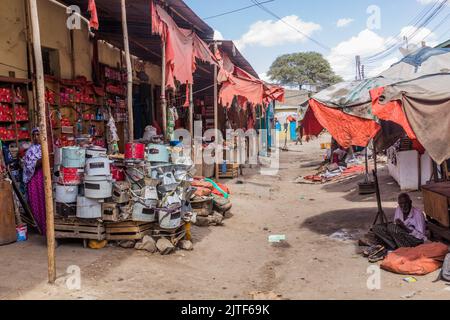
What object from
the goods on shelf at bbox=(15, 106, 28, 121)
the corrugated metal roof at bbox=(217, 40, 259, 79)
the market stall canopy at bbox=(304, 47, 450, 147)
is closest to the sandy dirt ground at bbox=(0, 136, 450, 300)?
the market stall canopy at bbox=(304, 47, 450, 147)

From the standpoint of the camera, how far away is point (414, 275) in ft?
18.2

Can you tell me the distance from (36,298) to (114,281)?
0.96m

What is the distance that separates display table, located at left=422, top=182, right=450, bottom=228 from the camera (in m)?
6.24

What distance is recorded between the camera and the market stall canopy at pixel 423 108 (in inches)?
212

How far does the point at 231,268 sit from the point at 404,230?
9.34ft

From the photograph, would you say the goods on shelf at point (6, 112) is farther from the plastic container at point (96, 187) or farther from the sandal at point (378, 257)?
the sandal at point (378, 257)

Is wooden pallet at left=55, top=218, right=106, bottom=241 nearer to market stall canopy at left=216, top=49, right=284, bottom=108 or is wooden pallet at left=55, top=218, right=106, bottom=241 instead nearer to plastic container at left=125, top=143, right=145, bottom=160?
plastic container at left=125, top=143, right=145, bottom=160

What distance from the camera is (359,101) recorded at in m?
6.71

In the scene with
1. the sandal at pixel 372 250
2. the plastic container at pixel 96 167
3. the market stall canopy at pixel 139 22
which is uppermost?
the market stall canopy at pixel 139 22

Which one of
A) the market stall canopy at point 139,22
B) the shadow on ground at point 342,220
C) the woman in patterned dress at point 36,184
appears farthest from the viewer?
the shadow on ground at point 342,220

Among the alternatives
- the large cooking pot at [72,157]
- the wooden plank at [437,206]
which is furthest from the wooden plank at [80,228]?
the wooden plank at [437,206]

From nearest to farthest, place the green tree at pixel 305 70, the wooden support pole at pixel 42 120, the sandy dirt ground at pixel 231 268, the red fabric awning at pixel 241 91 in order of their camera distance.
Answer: the wooden support pole at pixel 42 120 < the sandy dirt ground at pixel 231 268 < the red fabric awning at pixel 241 91 < the green tree at pixel 305 70

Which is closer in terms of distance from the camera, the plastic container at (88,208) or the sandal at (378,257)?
the plastic container at (88,208)

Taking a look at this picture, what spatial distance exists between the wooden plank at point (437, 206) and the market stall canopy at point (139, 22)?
5.65 metres
